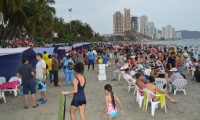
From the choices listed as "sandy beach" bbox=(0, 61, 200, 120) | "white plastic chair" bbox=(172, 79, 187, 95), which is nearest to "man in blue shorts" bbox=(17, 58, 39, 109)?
"sandy beach" bbox=(0, 61, 200, 120)

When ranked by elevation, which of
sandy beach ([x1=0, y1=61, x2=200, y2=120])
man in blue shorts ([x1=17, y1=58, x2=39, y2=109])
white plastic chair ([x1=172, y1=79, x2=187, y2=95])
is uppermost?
man in blue shorts ([x1=17, y1=58, x2=39, y2=109])

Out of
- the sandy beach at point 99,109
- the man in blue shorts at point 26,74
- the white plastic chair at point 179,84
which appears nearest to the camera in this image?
the sandy beach at point 99,109

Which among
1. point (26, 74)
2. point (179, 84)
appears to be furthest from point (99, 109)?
point (179, 84)

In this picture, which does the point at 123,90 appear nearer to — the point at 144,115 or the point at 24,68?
the point at 144,115

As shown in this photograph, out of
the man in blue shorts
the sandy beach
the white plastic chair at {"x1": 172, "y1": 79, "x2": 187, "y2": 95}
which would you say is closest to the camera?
the sandy beach

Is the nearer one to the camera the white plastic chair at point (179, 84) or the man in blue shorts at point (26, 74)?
the man in blue shorts at point (26, 74)

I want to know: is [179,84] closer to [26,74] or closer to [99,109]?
[99,109]

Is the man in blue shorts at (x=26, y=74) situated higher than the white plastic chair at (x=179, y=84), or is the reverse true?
the man in blue shorts at (x=26, y=74)

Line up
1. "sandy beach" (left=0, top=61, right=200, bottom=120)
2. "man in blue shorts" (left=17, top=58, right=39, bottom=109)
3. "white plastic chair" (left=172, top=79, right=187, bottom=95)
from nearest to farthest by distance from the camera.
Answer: "sandy beach" (left=0, top=61, right=200, bottom=120), "man in blue shorts" (left=17, top=58, right=39, bottom=109), "white plastic chair" (left=172, top=79, right=187, bottom=95)

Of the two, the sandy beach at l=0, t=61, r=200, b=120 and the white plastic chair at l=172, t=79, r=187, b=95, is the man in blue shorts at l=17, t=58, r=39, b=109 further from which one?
the white plastic chair at l=172, t=79, r=187, b=95

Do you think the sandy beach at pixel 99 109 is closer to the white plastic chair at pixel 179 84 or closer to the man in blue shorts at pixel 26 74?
the white plastic chair at pixel 179 84

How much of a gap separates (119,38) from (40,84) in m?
190

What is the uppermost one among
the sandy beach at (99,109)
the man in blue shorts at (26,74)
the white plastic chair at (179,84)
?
the man in blue shorts at (26,74)

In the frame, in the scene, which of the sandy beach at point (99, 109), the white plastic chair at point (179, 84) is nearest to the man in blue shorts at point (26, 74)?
the sandy beach at point (99, 109)
